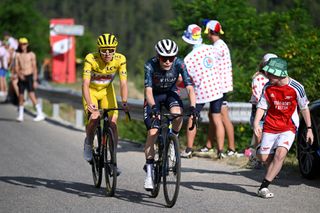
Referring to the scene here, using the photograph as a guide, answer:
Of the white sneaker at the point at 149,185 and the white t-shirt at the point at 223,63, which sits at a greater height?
the white t-shirt at the point at 223,63

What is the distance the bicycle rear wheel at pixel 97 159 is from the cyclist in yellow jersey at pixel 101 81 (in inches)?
2.1

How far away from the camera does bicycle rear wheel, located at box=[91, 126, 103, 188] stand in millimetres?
10219

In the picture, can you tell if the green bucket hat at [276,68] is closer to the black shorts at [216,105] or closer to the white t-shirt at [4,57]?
the black shorts at [216,105]

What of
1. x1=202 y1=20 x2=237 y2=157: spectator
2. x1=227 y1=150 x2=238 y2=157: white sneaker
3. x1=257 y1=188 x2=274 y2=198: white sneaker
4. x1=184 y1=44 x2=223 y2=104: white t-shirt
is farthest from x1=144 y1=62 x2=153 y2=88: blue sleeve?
x1=227 y1=150 x2=238 y2=157: white sneaker

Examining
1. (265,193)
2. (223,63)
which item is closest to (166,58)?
(265,193)

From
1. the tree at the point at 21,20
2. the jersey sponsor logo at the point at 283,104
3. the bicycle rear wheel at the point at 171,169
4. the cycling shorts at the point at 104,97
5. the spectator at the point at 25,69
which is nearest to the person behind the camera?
the bicycle rear wheel at the point at 171,169

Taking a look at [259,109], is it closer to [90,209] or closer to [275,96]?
[275,96]

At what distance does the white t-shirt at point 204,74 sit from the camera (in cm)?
1286

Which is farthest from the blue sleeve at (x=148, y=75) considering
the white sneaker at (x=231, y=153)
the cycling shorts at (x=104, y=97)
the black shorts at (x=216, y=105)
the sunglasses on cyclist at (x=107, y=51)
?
the white sneaker at (x=231, y=153)

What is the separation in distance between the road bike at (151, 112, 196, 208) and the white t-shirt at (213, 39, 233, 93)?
11.9 ft

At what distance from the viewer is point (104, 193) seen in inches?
393

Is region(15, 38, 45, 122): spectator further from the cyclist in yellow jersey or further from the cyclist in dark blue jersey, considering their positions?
the cyclist in dark blue jersey

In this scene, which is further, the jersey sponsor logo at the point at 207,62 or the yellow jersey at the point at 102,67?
the jersey sponsor logo at the point at 207,62

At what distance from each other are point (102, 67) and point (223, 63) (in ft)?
10.6
